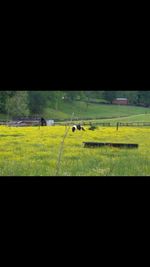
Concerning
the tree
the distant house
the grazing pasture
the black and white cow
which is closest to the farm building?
the distant house

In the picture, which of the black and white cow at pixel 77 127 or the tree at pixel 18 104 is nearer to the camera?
the tree at pixel 18 104

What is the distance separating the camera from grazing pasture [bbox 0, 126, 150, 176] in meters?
5.28

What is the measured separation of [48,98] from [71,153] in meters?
0.68

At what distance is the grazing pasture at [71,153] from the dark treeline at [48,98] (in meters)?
0.24

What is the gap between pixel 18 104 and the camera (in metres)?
5.50

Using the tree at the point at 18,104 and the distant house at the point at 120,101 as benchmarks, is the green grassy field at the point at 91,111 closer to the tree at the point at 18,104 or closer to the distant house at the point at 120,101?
the distant house at the point at 120,101

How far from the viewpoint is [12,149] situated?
541cm

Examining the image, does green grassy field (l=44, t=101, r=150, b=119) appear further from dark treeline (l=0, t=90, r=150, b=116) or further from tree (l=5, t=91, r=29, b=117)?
tree (l=5, t=91, r=29, b=117)

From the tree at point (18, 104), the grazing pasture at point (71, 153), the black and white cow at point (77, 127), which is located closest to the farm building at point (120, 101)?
the grazing pasture at point (71, 153)

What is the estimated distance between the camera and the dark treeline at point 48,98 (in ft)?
17.4

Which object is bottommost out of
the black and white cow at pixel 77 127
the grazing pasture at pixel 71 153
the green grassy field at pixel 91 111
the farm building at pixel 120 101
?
the grazing pasture at pixel 71 153
